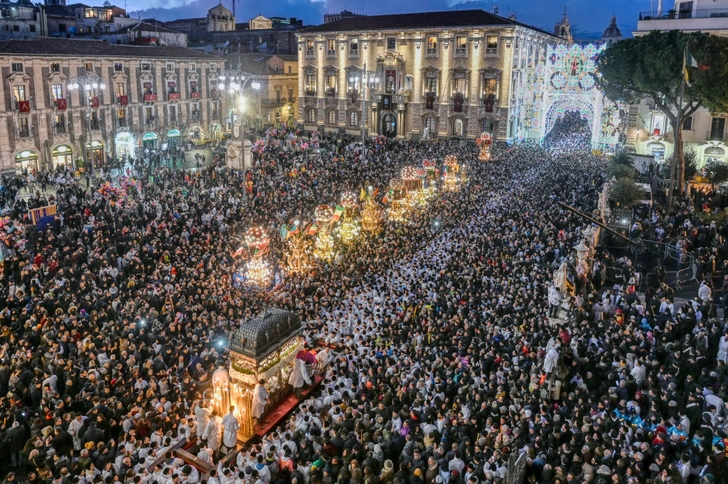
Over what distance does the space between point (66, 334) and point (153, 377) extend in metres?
2.96

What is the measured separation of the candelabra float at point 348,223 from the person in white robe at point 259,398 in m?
10.3

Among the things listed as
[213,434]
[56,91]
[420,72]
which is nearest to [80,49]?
[56,91]

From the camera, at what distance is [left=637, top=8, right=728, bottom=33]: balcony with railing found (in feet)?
114

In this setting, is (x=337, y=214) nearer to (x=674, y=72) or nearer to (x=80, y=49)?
(x=674, y=72)

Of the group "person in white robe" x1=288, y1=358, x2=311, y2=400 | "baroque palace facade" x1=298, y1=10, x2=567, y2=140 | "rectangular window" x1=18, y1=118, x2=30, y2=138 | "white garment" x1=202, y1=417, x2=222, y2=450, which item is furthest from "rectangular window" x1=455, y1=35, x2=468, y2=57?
"white garment" x1=202, y1=417, x2=222, y2=450

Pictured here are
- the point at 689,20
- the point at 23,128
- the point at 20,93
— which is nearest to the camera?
→ the point at 689,20

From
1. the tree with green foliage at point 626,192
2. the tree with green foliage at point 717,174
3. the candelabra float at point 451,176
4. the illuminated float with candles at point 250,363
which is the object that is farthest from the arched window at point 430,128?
the illuminated float with candles at point 250,363

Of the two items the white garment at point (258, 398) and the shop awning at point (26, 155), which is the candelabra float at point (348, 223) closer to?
the white garment at point (258, 398)

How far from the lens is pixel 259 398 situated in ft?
42.9

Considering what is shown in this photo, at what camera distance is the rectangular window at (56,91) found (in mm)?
38825

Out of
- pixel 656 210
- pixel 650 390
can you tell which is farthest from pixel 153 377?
pixel 656 210

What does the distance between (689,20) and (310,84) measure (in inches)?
1407

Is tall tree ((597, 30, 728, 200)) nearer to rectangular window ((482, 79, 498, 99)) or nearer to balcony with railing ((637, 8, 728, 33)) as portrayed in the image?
balcony with railing ((637, 8, 728, 33))

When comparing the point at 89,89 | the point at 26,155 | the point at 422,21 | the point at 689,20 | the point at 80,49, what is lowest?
the point at 26,155
